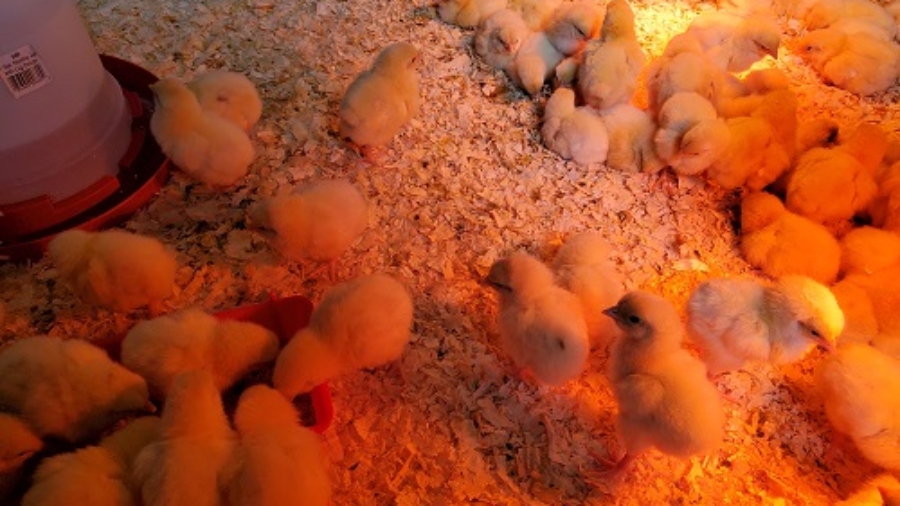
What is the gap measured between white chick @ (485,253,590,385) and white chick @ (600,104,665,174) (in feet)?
2.78

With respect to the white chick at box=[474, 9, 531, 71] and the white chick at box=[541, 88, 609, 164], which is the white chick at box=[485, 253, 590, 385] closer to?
the white chick at box=[541, 88, 609, 164]

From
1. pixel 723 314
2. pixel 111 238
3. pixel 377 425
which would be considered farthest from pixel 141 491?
pixel 723 314

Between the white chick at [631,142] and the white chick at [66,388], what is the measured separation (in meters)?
1.79

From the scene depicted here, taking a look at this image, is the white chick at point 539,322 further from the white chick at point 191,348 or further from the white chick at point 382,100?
the white chick at point 382,100

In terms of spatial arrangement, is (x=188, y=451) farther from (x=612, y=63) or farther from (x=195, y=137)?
(x=612, y=63)

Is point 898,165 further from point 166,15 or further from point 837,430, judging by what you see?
point 166,15

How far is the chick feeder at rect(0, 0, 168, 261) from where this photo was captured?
1861mm

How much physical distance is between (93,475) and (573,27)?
7.45ft

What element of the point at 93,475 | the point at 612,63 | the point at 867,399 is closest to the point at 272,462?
the point at 93,475

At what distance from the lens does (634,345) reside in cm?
167

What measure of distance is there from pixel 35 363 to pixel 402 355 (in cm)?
92

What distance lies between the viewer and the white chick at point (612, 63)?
2479mm

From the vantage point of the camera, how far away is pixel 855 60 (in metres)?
2.85

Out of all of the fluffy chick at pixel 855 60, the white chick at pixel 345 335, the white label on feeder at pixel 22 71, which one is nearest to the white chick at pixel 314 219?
the white chick at pixel 345 335
